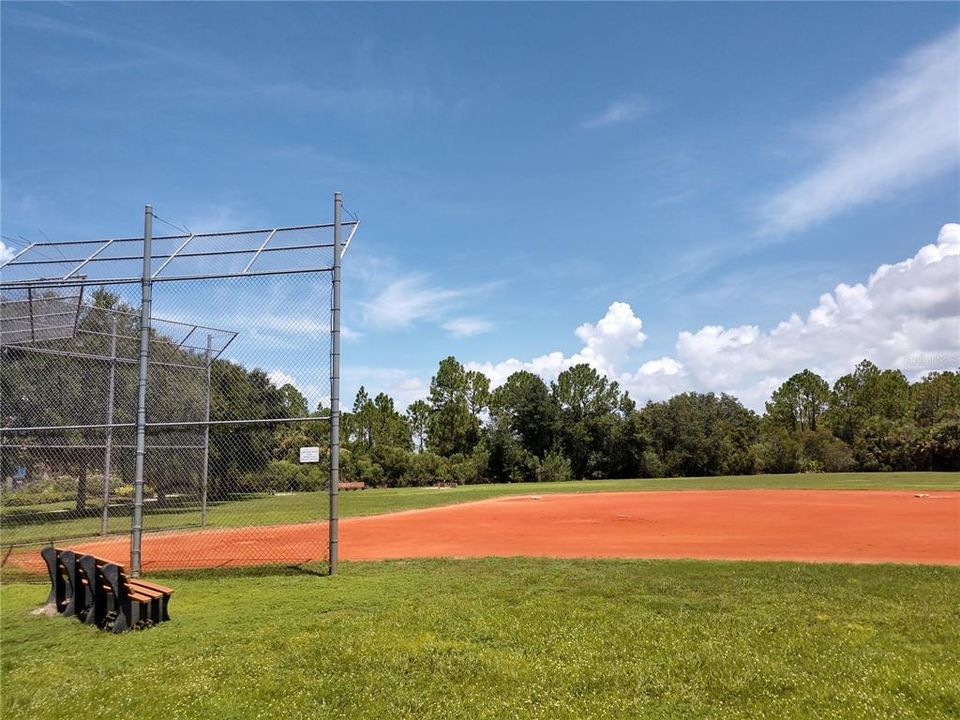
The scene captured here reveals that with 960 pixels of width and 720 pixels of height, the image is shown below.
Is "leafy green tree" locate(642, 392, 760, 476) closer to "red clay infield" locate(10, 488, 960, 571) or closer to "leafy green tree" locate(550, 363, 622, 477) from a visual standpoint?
"leafy green tree" locate(550, 363, 622, 477)

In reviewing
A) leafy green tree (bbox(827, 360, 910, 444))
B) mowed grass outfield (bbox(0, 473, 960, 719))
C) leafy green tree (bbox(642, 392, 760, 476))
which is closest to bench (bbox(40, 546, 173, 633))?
mowed grass outfield (bbox(0, 473, 960, 719))

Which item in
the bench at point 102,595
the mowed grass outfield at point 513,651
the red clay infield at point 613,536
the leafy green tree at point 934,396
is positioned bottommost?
the red clay infield at point 613,536

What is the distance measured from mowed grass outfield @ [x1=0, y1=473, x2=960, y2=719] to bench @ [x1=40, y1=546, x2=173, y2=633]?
0.23 metres

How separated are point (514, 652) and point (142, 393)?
698cm

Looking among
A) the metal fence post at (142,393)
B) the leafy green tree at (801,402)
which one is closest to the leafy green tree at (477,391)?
the leafy green tree at (801,402)

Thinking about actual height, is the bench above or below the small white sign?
below

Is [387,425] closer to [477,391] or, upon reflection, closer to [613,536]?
[477,391]

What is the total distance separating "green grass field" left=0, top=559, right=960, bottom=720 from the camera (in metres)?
4.54

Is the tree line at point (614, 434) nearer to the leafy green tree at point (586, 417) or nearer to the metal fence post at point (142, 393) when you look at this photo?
the leafy green tree at point (586, 417)

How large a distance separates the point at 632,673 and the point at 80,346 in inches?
654

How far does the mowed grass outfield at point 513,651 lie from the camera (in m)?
4.54

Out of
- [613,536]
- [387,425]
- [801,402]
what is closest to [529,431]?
[387,425]

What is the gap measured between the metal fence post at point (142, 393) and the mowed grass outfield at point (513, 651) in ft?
3.92

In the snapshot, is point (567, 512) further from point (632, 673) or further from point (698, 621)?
point (632, 673)
